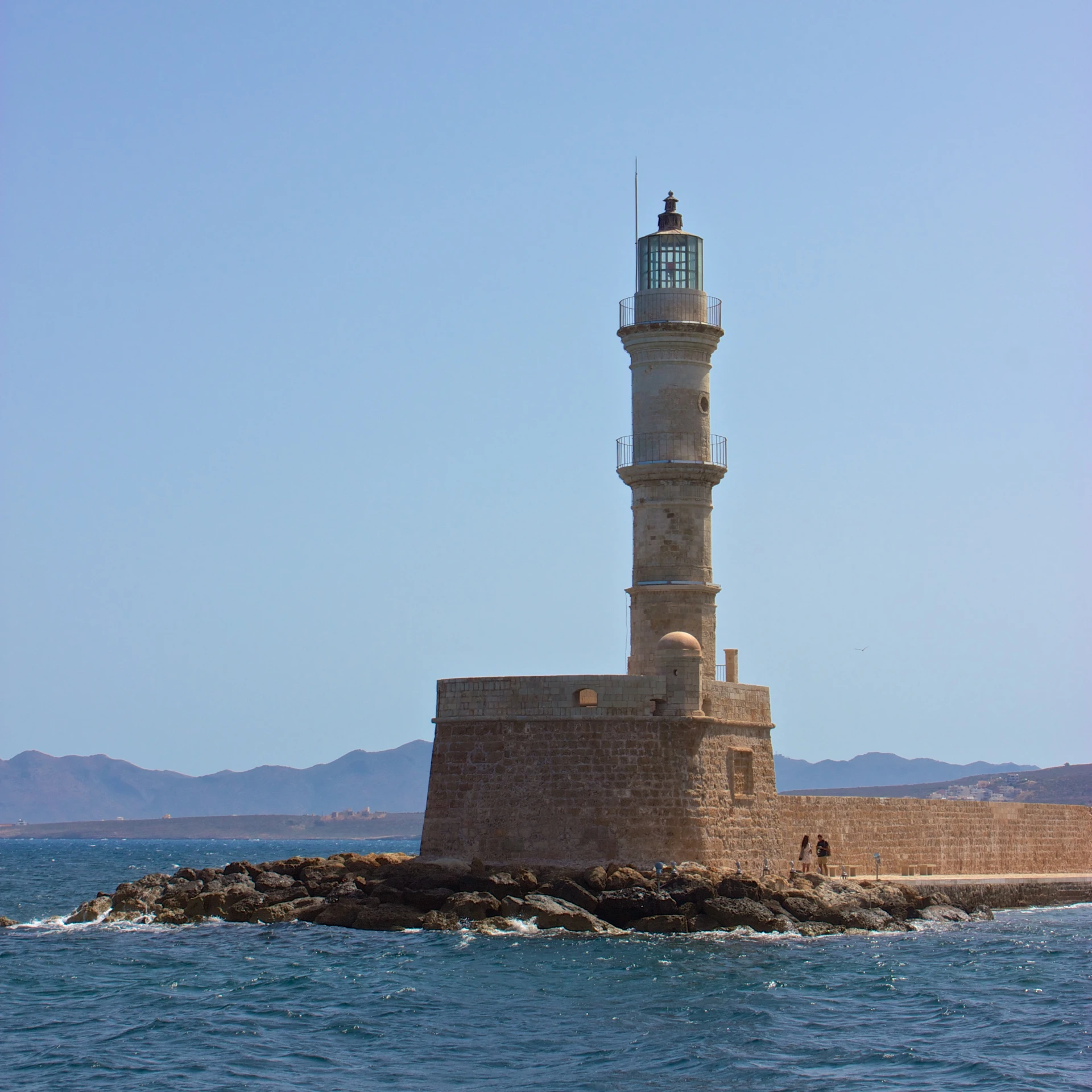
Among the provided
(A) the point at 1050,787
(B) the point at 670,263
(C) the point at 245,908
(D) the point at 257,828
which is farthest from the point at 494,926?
(D) the point at 257,828

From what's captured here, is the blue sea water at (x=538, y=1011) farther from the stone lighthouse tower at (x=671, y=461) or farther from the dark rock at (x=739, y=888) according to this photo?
the stone lighthouse tower at (x=671, y=461)

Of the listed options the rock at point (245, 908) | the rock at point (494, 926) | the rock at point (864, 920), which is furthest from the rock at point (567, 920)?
the rock at point (245, 908)

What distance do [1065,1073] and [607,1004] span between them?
187 inches

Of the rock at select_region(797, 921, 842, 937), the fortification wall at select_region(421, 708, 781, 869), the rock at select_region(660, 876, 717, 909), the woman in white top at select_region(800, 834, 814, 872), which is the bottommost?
the rock at select_region(797, 921, 842, 937)

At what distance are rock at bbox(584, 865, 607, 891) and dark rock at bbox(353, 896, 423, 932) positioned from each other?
2.36 metres

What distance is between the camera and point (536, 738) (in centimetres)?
2423

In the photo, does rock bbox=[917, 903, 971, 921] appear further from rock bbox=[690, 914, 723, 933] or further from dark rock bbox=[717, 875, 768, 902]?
rock bbox=[690, 914, 723, 933]

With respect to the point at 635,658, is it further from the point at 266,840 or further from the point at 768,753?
the point at 266,840

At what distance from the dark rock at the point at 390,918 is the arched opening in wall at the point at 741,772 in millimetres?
5310

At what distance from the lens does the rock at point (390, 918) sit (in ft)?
75.4

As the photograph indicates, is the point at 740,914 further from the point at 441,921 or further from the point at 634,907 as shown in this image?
the point at 441,921

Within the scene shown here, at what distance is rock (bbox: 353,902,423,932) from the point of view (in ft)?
75.4

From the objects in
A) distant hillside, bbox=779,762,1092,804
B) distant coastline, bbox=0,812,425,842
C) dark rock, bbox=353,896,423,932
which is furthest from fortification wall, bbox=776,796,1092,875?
distant coastline, bbox=0,812,425,842

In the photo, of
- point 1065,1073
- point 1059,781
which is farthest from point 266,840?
point 1065,1073
